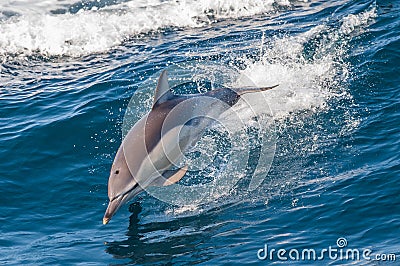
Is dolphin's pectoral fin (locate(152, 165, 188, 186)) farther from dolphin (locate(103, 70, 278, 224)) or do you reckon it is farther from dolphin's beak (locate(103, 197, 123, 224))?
→ dolphin's beak (locate(103, 197, 123, 224))

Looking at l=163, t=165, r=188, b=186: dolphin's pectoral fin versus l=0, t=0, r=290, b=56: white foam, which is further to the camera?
l=0, t=0, r=290, b=56: white foam

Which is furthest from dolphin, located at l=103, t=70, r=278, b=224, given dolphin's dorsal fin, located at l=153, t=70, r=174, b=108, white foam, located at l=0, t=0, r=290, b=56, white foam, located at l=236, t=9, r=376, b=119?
white foam, located at l=0, t=0, r=290, b=56

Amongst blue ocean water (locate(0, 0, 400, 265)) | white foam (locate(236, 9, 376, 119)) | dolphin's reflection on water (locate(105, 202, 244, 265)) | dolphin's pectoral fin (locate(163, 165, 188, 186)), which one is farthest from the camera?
white foam (locate(236, 9, 376, 119))

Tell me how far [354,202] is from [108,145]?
4.23m

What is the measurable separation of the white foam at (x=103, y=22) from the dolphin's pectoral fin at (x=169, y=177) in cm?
864

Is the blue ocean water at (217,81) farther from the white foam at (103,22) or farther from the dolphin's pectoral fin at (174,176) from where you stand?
the dolphin's pectoral fin at (174,176)

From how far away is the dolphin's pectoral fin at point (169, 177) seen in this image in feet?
26.5

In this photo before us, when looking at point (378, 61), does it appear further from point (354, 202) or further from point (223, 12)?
point (223, 12)

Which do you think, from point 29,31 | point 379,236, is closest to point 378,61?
point 379,236

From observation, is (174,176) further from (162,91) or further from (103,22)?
(103,22)

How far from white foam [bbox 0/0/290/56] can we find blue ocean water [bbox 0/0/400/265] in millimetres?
55

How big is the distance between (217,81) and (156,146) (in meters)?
5.56

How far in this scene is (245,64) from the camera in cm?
1416

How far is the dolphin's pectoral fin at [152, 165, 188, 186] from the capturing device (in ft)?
26.5
